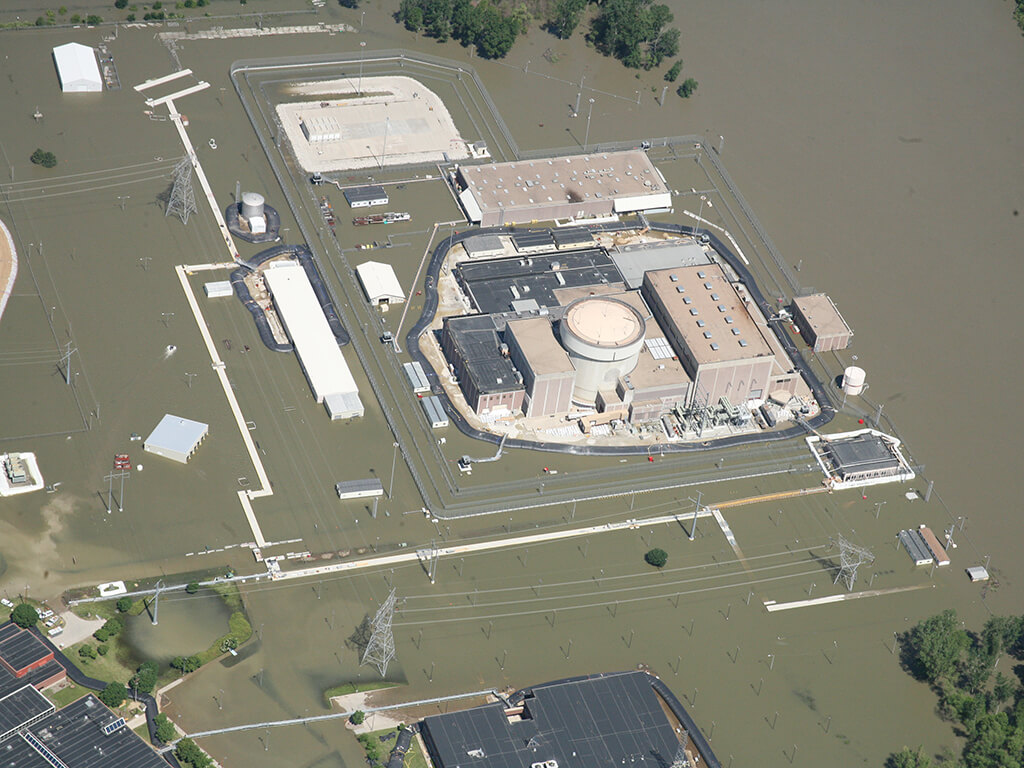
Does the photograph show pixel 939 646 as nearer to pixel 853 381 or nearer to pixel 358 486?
pixel 853 381

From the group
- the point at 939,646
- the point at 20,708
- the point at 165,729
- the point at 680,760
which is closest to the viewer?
the point at 165,729

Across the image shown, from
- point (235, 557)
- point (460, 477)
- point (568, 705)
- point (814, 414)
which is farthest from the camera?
point (814, 414)

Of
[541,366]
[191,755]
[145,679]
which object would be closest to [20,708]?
[145,679]

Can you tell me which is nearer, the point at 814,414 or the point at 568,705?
the point at 568,705

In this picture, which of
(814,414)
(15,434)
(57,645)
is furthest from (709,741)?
(15,434)

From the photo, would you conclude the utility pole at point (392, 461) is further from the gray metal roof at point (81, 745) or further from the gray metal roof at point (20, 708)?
the gray metal roof at point (20, 708)

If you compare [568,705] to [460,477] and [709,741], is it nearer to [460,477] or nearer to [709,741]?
[709,741]
